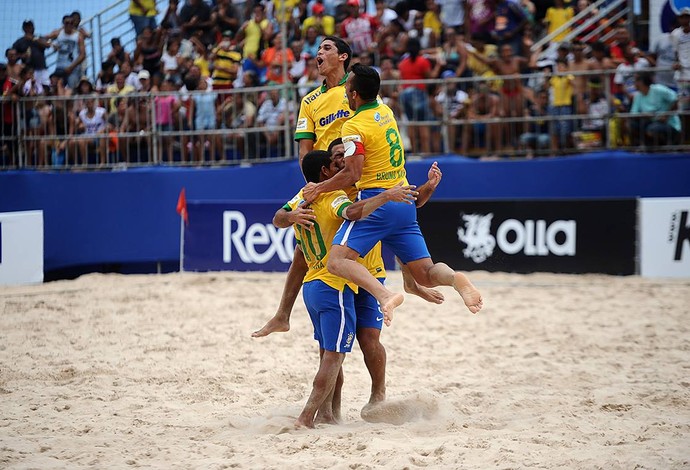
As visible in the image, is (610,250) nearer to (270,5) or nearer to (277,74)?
(277,74)

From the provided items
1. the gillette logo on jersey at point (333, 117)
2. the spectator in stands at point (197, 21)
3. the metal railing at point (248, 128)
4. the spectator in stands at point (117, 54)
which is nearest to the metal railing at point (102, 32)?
the spectator in stands at point (117, 54)

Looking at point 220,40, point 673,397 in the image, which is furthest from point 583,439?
point 220,40

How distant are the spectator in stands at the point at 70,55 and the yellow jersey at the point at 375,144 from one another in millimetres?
8808

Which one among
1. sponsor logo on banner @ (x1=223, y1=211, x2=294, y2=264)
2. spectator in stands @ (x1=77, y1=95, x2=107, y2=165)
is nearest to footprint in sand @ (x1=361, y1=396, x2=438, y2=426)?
sponsor logo on banner @ (x1=223, y1=211, x2=294, y2=264)

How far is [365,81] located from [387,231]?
0.99 m

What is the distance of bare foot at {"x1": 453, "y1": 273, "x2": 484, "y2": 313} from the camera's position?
A: 5.73 meters

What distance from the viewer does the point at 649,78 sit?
1221 cm

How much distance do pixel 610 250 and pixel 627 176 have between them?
1256mm

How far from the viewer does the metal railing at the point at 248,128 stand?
1266 centimetres

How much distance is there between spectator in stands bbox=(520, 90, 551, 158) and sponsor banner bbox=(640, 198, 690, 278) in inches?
73.1

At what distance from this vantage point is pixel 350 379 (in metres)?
7.58

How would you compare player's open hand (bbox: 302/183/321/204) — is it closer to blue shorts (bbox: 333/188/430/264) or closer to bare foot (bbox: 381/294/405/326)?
blue shorts (bbox: 333/188/430/264)

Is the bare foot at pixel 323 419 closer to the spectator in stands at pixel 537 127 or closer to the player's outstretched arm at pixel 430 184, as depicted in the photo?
the player's outstretched arm at pixel 430 184

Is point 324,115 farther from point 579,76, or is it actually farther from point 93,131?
point 93,131
